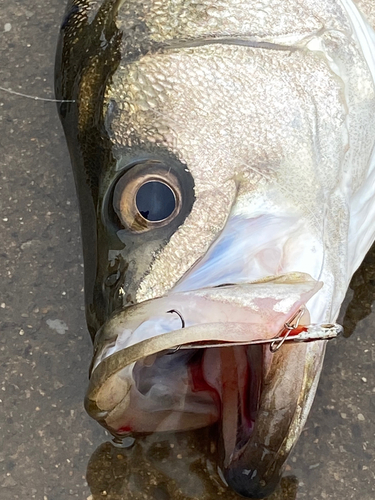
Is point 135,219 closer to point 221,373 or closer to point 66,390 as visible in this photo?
point 221,373

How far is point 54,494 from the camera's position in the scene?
2.09 m

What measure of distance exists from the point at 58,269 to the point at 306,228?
1044 millimetres

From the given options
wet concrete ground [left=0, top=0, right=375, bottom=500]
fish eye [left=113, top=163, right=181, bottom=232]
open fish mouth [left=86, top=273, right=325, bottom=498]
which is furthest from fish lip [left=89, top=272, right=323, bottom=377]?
wet concrete ground [left=0, top=0, right=375, bottom=500]

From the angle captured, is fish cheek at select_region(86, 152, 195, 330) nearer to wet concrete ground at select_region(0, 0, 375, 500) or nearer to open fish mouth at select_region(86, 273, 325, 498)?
open fish mouth at select_region(86, 273, 325, 498)

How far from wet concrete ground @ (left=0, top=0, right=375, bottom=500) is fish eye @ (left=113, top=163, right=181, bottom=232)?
685 millimetres

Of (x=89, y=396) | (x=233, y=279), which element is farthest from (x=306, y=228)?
(x=89, y=396)

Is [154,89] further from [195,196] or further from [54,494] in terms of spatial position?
[54,494]

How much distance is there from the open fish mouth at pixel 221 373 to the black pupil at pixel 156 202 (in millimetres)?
269

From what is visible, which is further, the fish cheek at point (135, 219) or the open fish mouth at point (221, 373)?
the fish cheek at point (135, 219)

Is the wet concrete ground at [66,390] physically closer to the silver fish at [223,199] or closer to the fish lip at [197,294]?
the silver fish at [223,199]

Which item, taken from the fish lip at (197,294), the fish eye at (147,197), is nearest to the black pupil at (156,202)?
the fish eye at (147,197)

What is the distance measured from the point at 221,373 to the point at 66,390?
25.8 inches

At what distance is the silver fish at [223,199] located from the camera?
160 centimetres

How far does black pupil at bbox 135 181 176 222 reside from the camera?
1.72m
